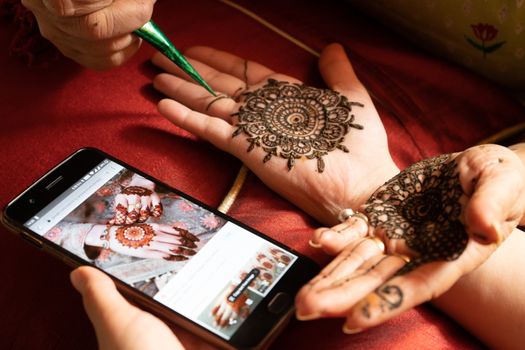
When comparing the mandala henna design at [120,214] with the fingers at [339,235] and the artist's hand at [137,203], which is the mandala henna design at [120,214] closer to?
the artist's hand at [137,203]

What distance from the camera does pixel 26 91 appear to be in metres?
0.73

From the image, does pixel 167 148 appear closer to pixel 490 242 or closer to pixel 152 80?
pixel 152 80

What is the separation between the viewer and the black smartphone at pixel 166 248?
536 millimetres

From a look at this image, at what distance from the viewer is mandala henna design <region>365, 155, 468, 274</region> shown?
457 mm

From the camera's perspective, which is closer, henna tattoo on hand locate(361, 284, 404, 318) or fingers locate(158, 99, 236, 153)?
henna tattoo on hand locate(361, 284, 404, 318)

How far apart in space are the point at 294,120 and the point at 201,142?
12 centimetres

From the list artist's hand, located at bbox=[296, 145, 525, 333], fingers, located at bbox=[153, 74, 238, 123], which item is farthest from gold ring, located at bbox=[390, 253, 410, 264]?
fingers, located at bbox=[153, 74, 238, 123]

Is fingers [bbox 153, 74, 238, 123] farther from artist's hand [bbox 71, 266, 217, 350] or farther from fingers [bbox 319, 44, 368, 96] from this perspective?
artist's hand [bbox 71, 266, 217, 350]

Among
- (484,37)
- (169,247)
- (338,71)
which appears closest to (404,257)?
(169,247)

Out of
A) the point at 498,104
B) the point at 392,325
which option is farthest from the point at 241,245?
the point at 498,104

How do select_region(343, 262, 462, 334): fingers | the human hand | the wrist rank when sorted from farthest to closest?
the wrist
the human hand
select_region(343, 262, 462, 334): fingers

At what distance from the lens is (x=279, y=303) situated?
542 mm

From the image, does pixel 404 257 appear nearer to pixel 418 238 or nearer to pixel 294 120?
pixel 418 238

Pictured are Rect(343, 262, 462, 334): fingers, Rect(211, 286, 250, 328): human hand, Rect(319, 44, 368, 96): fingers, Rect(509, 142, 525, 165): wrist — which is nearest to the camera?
Rect(343, 262, 462, 334): fingers
